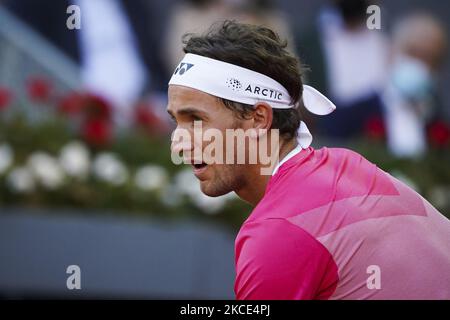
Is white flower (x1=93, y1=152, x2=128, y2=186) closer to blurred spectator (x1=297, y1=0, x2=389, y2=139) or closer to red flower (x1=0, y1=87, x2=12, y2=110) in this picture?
red flower (x1=0, y1=87, x2=12, y2=110)

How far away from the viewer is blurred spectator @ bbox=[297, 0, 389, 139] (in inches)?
395

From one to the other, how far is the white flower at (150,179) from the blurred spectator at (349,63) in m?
2.25

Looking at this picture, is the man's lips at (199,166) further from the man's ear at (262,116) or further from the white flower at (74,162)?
the white flower at (74,162)

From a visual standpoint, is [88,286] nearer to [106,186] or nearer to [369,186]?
[106,186]

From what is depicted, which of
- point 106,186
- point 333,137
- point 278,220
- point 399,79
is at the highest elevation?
point 399,79

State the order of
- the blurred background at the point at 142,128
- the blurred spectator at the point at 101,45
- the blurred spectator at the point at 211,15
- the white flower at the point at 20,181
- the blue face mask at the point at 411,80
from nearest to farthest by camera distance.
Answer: the blurred background at the point at 142,128 → the white flower at the point at 20,181 → the blurred spectator at the point at 211,15 → the blue face mask at the point at 411,80 → the blurred spectator at the point at 101,45

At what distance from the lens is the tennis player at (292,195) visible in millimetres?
3350

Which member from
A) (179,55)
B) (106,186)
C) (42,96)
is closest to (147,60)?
(179,55)

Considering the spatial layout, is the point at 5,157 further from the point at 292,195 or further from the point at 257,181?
the point at 292,195

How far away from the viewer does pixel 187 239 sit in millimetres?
7852

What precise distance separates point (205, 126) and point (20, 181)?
179 inches

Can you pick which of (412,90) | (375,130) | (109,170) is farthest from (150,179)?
(412,90)

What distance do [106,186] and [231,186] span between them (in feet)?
14.3

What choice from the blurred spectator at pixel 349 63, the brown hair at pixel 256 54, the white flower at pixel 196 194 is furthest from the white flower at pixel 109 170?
the brown hair at pixel 256 54
